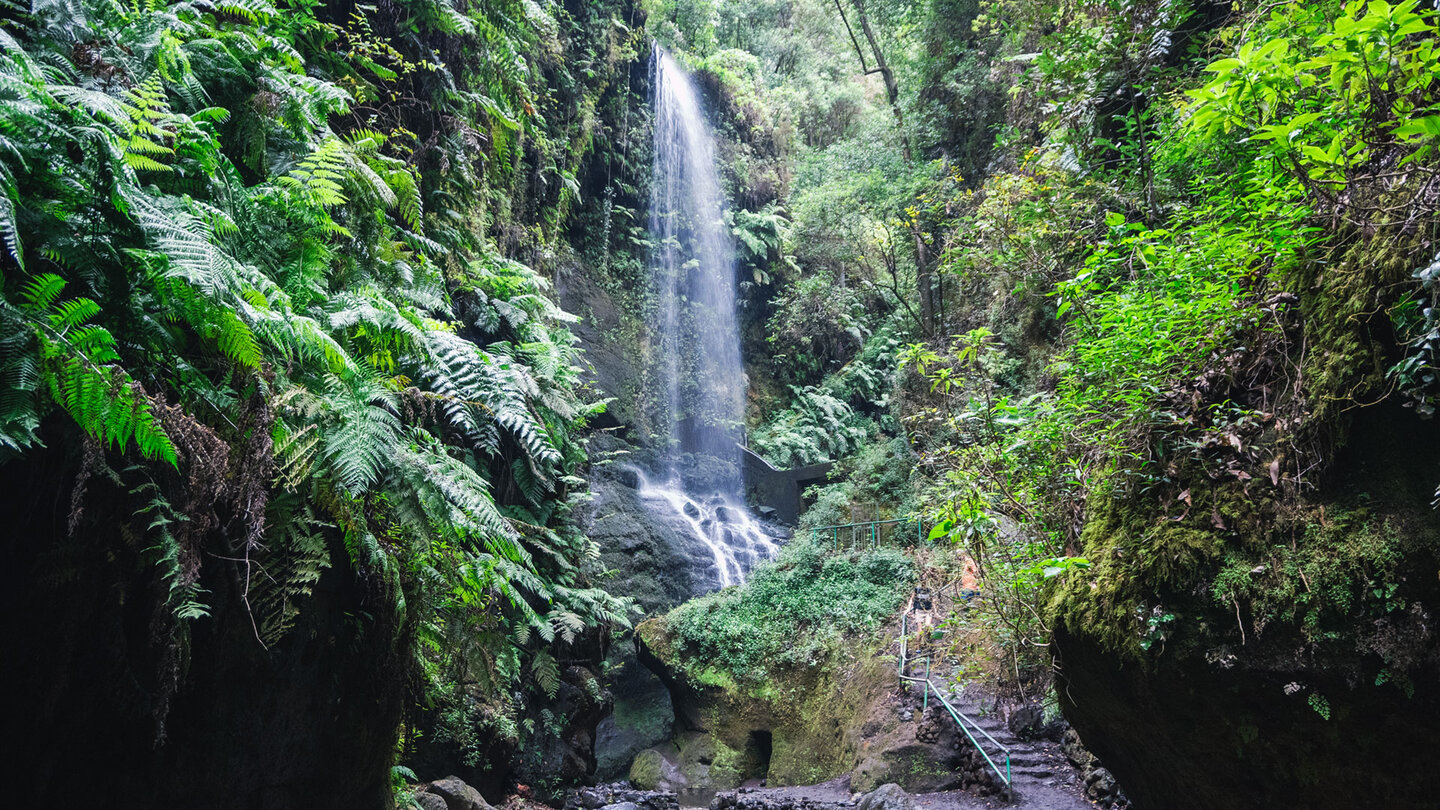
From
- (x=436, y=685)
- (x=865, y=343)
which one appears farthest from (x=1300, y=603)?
(x=865, y=343)

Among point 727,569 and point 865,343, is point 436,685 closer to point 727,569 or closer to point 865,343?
point 727,569

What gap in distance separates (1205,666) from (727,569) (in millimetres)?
10856

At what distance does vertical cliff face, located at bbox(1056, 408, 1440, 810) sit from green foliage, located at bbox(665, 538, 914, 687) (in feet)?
22.0

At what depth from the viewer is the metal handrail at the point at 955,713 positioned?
6.41 metres

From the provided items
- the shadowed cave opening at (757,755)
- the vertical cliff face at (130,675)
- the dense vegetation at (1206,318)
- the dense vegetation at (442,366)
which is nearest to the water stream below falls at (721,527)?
the shadowed cave opening at (757,755)

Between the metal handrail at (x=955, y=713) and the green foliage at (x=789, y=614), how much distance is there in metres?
0.83

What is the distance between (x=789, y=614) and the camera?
10570 millimetres

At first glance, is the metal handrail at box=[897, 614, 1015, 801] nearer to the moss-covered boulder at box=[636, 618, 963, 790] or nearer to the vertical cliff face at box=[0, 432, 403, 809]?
the moss-covered boulder at box=[636, 618, 963, 790]

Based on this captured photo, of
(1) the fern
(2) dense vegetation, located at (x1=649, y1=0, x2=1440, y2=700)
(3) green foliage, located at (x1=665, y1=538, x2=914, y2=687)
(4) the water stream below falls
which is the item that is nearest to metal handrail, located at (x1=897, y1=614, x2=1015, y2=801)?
(3) green foliage, located at (x1=665, y1=538, x2=914, y2=687)

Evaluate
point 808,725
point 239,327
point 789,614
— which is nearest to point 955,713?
point 808,725

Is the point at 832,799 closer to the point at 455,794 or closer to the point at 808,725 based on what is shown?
the point at 808,725

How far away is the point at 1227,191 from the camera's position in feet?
11.8

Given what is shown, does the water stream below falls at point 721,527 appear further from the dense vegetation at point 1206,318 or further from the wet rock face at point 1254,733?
the wet rock face at point 1254,733

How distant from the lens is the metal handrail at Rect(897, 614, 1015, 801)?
21.0ft
